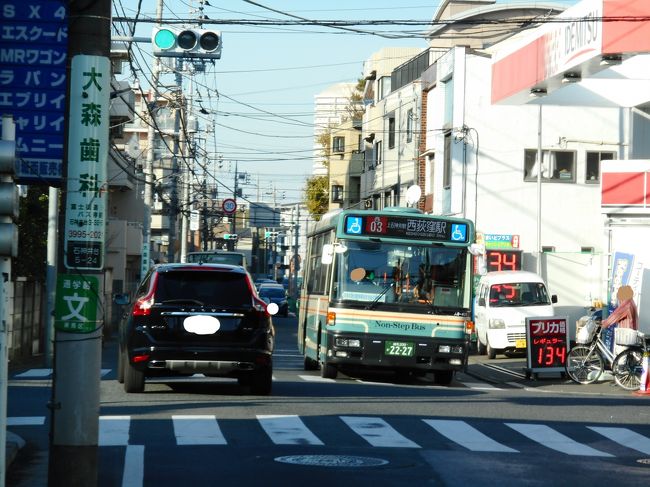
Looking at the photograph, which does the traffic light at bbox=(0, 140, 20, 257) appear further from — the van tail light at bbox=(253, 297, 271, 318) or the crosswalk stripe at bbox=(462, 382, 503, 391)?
the crosswalk stripe at bbox=(462, 382, 503, 391)

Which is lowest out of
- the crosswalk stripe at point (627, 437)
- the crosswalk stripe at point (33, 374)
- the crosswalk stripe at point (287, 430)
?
the crosswalk stripe at point (33, 374)

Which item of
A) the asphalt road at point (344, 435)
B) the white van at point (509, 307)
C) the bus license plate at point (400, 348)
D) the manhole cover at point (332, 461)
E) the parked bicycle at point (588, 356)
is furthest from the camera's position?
the white van at point (509, 307)

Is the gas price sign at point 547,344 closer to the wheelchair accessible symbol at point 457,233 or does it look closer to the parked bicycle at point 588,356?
the parked bicycle at point 588,356

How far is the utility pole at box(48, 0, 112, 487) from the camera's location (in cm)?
837

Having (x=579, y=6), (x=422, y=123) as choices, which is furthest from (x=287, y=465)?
(x=422, y=123)

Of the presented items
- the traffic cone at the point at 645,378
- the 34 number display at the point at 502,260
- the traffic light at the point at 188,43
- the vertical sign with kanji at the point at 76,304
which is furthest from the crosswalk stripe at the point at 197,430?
the 34 number display at the point at 502,260

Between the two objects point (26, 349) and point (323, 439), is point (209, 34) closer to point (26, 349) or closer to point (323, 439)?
point (323, 439)

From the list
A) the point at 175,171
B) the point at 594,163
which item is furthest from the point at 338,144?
Result: the point at 594,163

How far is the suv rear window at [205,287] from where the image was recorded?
54.5 ft

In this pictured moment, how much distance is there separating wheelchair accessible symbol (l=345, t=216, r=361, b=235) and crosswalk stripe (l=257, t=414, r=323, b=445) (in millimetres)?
7067

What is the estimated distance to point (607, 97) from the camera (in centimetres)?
3152

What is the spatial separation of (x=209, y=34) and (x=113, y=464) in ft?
31.6

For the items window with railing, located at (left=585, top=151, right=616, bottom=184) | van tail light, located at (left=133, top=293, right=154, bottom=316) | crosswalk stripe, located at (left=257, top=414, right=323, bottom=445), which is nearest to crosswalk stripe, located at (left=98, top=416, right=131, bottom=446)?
crosswalk stripe, located at (left=257, top=414, right=323, bottom=445)

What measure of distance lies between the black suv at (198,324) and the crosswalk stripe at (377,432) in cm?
235
